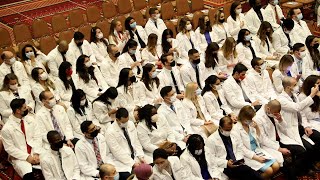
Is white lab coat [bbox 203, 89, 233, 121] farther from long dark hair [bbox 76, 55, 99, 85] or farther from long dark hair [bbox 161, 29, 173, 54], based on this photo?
long dark hair [bbox 161, 29, 173, 54]

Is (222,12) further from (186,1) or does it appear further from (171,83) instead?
(171,83)

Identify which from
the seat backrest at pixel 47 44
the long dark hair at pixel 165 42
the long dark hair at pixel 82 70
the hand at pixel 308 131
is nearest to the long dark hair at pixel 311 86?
the hand at pixel 308 131

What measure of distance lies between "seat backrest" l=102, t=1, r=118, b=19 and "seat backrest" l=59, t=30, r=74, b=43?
4.77 feet

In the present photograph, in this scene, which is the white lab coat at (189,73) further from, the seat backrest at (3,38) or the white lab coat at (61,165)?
the seat backrest at (3,38)

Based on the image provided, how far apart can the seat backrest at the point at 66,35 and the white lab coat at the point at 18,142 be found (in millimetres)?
3449

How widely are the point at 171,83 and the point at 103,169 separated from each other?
2993 mm

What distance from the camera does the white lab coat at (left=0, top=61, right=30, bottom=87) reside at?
8141 mm

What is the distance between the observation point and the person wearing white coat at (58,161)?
5.81 metres

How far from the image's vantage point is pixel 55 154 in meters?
5.90

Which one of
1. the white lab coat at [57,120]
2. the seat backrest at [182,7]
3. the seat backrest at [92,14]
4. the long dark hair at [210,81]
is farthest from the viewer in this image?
the seat backrest at [182,7]

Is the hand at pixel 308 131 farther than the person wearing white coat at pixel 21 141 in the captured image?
Yes

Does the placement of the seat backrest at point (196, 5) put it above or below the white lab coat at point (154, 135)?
above

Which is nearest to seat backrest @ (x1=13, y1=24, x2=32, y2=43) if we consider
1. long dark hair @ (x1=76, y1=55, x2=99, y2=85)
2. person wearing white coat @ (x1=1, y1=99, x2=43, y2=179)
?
long dark hair @ (x1=76, y1=55, x2=99, y2=85)

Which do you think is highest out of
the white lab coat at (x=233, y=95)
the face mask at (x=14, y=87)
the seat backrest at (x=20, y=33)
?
the seat backrest at (x=20, y=33)
